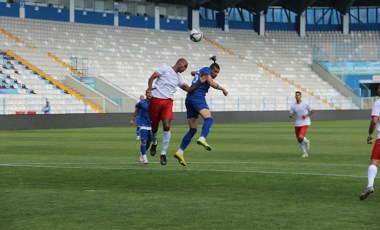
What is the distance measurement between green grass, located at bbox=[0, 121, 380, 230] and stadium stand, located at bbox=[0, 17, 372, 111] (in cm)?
3680

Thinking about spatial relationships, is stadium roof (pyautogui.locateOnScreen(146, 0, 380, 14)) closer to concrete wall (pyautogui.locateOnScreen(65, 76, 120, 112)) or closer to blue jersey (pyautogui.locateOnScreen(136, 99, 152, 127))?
concrete wall (pyautogui.locateOnScreen(65, 76, 120, 112))

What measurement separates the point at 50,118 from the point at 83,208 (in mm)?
35740

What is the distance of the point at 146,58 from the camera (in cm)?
6744

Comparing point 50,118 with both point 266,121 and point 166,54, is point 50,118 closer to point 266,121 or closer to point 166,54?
point 266,121

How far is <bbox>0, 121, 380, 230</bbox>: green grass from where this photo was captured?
10.7m

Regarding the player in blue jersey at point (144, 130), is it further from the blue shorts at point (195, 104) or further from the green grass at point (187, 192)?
the blue shorts at point (195, 104)

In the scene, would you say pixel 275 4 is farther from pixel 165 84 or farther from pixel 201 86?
pixel 165 84

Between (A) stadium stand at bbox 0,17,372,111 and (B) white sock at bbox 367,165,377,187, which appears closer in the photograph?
(B) white sock at bbox 367,165,377,187

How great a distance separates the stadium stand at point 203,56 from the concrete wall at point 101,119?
1.95 metres

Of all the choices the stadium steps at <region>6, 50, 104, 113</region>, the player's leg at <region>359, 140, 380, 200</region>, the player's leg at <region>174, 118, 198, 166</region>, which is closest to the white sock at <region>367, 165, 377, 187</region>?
the player's leg at <region>359, 140, 380, 200</region>

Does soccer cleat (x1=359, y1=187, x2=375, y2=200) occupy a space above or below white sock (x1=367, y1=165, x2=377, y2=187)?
below

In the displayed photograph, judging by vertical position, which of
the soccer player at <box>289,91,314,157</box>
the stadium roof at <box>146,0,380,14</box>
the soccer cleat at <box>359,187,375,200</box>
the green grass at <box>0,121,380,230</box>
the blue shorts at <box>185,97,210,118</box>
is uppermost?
the stadium roof at <box>146,0,380,14</box>

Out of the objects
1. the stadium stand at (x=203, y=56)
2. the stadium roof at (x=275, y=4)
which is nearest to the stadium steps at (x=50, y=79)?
the stadium stand at (x=203, y=56)

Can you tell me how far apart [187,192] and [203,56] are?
58676 millimetres
